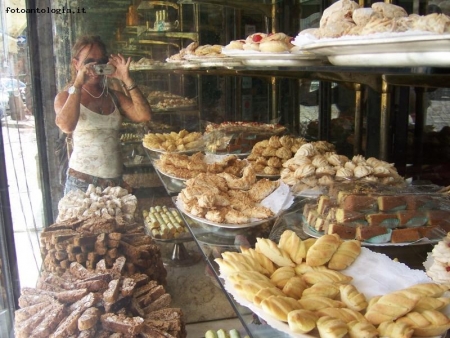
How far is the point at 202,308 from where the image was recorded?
1.63m

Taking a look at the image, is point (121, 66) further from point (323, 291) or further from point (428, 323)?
point (428, 323)

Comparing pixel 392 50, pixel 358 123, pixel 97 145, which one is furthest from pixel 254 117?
pixel 392 50

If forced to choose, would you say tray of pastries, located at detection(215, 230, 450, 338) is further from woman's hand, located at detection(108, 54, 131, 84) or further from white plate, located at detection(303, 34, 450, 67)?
woman's hand, located at detection(108, 54, 131, 84)

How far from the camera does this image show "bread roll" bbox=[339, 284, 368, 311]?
72 centimetres

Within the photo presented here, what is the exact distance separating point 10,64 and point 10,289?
0.61 m

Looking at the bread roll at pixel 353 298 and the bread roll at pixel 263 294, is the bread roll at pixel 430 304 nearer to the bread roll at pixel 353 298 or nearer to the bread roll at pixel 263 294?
the bread roll at pixel 353 298

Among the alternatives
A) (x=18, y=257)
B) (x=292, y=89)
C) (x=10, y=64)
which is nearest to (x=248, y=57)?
(x=10, y=64)

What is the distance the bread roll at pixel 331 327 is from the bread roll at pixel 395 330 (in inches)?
1.8

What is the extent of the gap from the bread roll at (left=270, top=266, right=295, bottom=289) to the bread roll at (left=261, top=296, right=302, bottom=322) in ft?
0.24

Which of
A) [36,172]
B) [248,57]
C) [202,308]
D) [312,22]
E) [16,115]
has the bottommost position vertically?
[202,308]

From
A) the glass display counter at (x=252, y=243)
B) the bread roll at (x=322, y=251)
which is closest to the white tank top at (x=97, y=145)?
the glass display counter at (x=252, y=243)

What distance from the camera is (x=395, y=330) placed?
652 mm

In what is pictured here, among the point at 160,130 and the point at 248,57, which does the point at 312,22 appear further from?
the point at 248,57

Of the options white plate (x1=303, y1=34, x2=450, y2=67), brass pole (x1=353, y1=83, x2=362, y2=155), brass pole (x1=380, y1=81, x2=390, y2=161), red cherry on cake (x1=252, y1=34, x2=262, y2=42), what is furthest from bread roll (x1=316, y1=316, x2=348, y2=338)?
brass pole (x1=353, y1=83, x2=362, y2=155)
